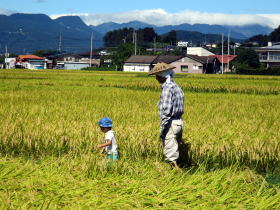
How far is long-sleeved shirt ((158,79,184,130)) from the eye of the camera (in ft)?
18.2

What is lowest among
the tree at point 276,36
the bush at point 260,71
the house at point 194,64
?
the bush at point 260,71

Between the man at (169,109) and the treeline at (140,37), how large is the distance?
388ft

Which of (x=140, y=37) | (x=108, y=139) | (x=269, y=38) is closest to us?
(x=108, y=139)

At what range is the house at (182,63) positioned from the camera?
62.2 metres

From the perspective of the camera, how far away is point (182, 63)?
63469 mm

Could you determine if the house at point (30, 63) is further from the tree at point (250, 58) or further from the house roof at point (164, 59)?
the tree at point (250, 58)

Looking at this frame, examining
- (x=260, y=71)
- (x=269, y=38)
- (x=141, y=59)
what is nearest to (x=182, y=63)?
(x=141, y=59)

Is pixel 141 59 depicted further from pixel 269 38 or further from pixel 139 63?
pixel 269 38

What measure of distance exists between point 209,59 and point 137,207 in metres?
61.5

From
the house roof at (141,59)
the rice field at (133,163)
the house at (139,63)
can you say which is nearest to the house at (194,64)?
the house roof at (141,59)

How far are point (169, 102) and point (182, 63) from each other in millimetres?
58475

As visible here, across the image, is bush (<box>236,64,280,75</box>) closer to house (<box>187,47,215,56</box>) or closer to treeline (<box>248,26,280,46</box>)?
house (<box>187,47,215,56</box>)

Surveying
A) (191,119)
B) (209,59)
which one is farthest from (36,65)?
(191,119)

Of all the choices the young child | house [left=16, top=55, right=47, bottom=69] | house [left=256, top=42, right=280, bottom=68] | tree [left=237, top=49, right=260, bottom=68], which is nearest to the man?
the young child
